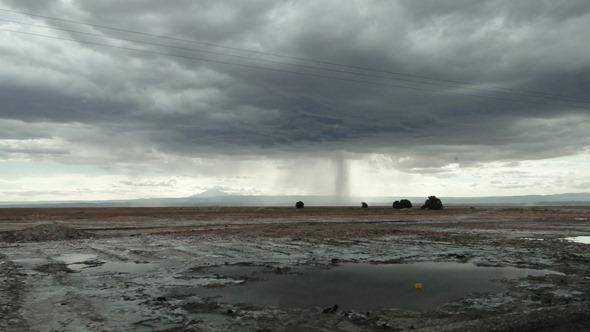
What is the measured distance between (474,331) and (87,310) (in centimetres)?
884

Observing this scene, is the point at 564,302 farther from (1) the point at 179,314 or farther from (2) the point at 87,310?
(2) the point at 87,310

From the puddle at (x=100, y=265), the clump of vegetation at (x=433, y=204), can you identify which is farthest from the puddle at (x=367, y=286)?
the clump of vegetation at (x=433, y=204)

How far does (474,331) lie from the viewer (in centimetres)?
900

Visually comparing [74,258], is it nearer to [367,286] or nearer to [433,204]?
[367,286]

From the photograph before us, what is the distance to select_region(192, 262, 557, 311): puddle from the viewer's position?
39.9ft

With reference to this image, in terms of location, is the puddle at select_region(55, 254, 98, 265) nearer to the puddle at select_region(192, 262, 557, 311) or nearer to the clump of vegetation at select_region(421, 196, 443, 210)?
the puddle at select_region(192, 262, 557, 311)

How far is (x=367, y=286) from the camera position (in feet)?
46.8

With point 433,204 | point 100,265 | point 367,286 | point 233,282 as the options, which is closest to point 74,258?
point 100,265

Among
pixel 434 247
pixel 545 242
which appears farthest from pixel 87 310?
pixel 545 242

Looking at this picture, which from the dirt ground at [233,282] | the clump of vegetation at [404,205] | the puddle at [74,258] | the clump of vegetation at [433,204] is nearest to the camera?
the dirt ground at [233,282]

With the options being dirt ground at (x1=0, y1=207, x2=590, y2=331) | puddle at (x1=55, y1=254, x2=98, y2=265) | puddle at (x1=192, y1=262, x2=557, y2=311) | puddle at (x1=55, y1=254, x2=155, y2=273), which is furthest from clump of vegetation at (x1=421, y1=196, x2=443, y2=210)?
puddle at (x1=55, y1=254, x2=155, y2=273)

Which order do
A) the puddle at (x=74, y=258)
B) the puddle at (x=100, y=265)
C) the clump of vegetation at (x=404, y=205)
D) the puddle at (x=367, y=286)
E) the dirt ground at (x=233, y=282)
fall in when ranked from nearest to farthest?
1. the dirt ground at (x=233, y=282)
2. the puddle at (x=367, y=286)
3. the puddle at (x=100, y=265)
4. the puddle at (x=74, y=258)
5. the clump of vegetation at (x=404, y=205)

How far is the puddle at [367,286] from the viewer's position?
12.2 meters

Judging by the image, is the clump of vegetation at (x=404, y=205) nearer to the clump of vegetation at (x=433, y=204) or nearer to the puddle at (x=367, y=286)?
the clump of vegetation at (x=433, y=204)
